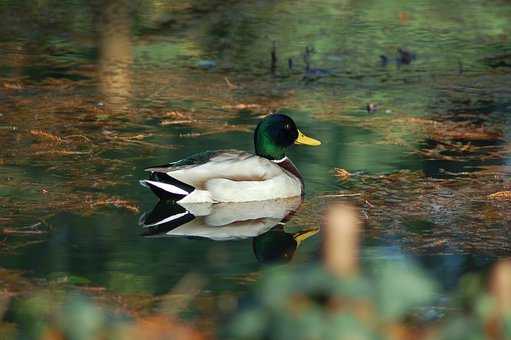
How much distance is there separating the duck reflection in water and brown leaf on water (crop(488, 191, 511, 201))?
1386 millimetres

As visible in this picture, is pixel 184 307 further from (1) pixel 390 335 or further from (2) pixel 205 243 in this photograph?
(1) pixel 390 335

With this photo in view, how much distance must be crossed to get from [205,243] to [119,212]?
36.5 inches

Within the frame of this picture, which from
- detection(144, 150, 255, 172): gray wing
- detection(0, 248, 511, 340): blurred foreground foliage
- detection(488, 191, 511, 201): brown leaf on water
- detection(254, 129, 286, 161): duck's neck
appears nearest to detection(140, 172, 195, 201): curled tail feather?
detection(144, 150, 255, 172): gray wing

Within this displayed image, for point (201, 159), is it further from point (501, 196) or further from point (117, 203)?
point (501, 196)

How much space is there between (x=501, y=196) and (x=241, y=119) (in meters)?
3.43

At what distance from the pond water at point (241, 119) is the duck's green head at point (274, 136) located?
0.35 m

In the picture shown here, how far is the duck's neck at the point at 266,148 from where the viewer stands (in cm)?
1081

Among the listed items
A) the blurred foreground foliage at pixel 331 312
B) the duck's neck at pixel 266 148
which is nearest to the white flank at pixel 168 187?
the duck's neck at pixel 266 148

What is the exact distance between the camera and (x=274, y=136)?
10.8 m

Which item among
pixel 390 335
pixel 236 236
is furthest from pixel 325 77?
pixel 390 335

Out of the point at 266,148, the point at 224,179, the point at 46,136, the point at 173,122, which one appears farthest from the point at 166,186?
the point at 173,122

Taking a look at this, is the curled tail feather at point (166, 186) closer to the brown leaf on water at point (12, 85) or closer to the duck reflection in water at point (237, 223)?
the duck reflection in water at point (237, 223)

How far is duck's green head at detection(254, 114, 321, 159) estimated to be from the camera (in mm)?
10812

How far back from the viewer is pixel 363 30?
1750 cm
